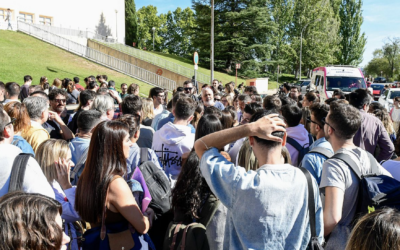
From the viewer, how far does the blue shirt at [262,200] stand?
2.04 metres

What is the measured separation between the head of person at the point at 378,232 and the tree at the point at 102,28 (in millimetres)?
51994

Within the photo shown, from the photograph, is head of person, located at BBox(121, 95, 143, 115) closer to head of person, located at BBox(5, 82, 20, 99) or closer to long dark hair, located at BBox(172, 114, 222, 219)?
head of person, located at BBox(5, 82, 20, 99)

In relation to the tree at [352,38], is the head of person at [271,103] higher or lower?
lower

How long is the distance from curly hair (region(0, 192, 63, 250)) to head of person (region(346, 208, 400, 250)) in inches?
59.1

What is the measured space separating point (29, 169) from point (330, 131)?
266cm

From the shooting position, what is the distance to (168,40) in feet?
301

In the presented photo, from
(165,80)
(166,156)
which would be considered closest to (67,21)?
(165,80)

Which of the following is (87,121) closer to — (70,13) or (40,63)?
(40,63)

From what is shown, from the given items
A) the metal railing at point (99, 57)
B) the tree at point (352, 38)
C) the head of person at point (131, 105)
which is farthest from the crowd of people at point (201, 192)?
the tree at point (352, 38)

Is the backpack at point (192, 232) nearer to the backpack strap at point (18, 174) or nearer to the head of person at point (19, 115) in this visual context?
the backpack strap at point (18, 174)

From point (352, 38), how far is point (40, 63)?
54732 mm

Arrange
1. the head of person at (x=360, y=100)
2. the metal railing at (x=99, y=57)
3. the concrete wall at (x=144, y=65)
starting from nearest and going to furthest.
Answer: the head of person at (x=360, y=100) < the metal railing at (x=99, y=57) < the concrete wall at (x=144, y=65)

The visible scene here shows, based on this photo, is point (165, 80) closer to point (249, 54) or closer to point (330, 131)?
point (249, 54)

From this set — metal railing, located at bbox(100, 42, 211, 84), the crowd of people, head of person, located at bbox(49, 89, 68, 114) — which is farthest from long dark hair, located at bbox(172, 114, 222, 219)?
metal railing, located at bbox(100, 42, 211, 84)
